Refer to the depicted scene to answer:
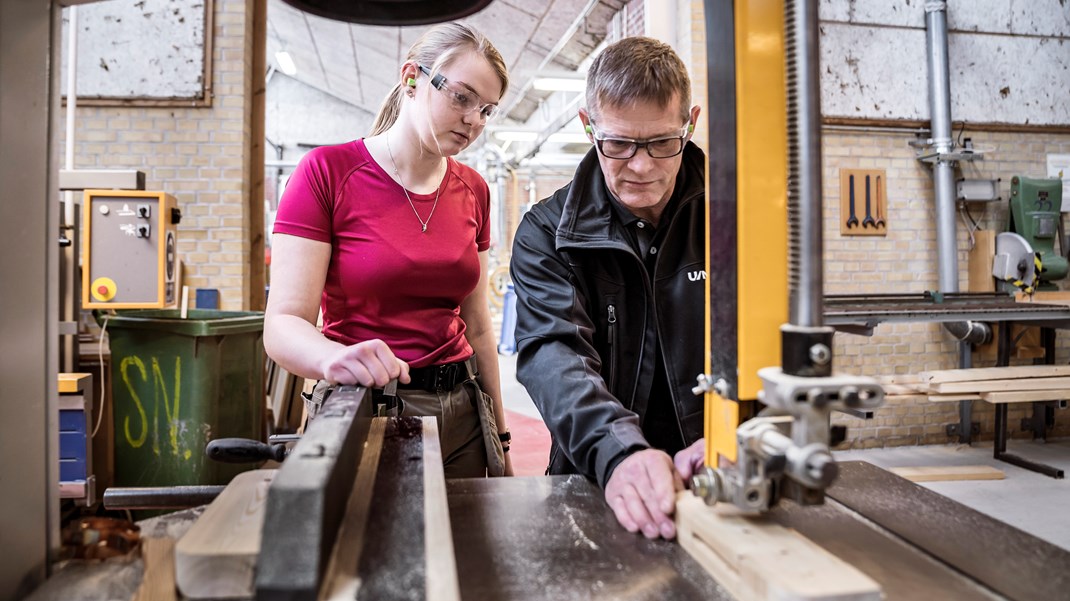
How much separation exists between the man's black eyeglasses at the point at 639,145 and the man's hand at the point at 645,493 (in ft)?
1.84

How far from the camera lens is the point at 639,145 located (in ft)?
4.03

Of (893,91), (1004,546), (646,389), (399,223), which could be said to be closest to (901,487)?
(1004,546)

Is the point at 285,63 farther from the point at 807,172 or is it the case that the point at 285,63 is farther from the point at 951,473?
the point at 807,172

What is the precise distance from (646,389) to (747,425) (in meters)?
0.63

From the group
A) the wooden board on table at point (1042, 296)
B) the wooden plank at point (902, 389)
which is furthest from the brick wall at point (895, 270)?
the wooden plank at point (902, 389)

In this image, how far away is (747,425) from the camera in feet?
2.39

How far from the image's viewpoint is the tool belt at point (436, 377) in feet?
4.80

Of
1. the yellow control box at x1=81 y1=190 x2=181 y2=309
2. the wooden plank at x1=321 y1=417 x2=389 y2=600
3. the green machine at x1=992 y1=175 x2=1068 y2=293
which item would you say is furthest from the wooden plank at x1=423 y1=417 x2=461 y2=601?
the green machine at x1=992 y1=175 x2=1068 y2=293

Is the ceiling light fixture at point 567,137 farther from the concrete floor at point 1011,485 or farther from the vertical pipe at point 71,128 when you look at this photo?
the vertical pipe at point 71,128

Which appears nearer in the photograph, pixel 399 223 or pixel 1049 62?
pixel 399 223

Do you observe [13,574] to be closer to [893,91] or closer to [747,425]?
[747,425]

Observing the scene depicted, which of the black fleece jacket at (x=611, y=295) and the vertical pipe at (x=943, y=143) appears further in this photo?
the vertical pipe at (x=943, y=143)

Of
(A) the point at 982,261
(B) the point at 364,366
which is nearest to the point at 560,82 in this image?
(A) the point at 982,261

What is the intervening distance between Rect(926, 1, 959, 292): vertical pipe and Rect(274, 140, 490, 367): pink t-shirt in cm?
428
